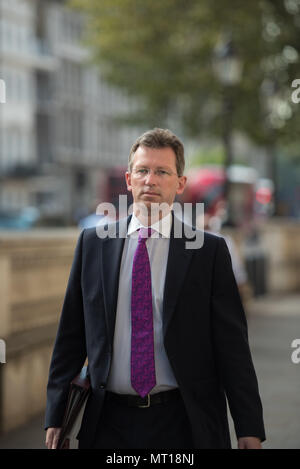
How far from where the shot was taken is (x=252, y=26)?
2381cm

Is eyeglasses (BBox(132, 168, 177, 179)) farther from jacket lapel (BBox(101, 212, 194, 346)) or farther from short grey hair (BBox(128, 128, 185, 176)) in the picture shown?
jacket lapel (BBox(101, 212, 194, 346))

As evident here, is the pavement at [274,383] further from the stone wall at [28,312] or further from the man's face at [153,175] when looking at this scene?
the man's face at [153,175]

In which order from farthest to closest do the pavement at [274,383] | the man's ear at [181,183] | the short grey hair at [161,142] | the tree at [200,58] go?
the tree at [200,58], the pavement at [274,383], the man's ear at [181,183], the short grey hair at [161,142]

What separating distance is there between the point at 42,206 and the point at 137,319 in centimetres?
6291

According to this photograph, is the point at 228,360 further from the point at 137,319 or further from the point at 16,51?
the point at 16,51

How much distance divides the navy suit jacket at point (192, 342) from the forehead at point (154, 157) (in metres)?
0.27

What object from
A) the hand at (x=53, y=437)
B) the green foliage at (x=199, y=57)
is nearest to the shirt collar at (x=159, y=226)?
the hand at (x=53, y=437)

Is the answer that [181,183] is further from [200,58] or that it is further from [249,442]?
[200,58]

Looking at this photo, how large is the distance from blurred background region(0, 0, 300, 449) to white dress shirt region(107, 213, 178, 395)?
3727 mm

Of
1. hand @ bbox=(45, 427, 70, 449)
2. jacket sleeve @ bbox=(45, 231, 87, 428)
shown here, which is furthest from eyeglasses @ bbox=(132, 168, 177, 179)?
hand @ bbox=(45, 427, 70, 449)

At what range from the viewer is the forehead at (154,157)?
11.7 feet

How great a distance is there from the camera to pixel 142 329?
11.6 feet

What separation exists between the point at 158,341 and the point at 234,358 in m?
0.26
